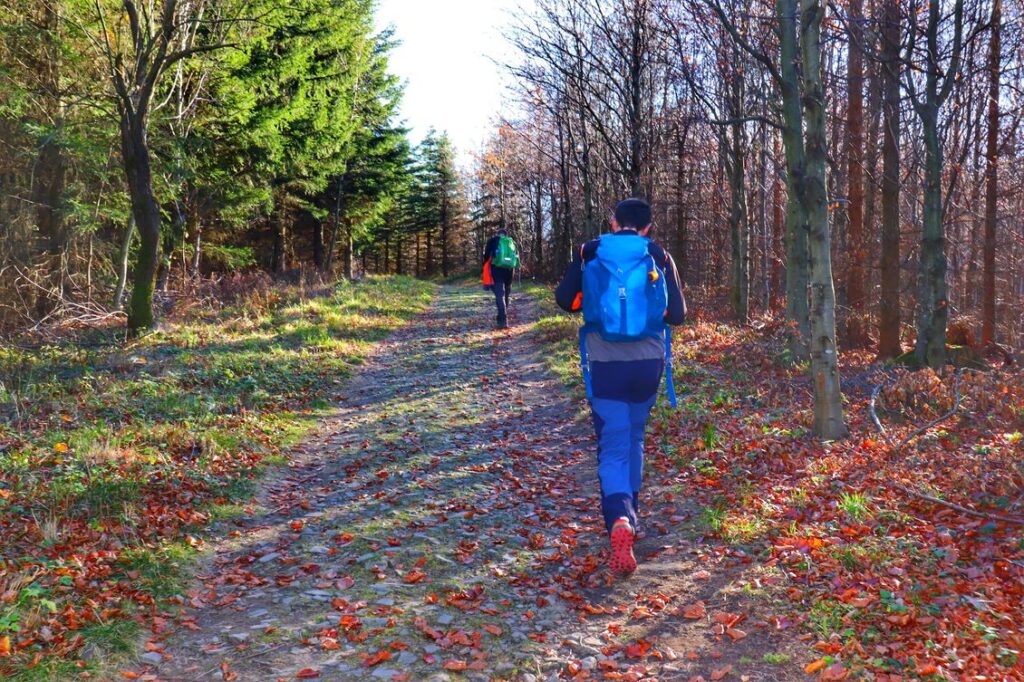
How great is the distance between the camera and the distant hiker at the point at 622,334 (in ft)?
15.4

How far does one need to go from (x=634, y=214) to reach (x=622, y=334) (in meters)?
0.87

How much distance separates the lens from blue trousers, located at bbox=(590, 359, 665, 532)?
4.79 metres

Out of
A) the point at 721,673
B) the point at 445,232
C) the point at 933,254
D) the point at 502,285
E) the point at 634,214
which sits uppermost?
the point at 445,232

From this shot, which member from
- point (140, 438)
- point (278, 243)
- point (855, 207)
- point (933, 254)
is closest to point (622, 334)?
point (140, 438)

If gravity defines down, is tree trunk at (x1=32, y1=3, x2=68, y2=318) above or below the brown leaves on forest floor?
above

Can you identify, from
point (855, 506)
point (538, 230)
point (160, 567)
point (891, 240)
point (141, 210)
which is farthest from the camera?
point (538, 230)

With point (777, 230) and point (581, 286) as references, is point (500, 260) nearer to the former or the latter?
point (581, 286)

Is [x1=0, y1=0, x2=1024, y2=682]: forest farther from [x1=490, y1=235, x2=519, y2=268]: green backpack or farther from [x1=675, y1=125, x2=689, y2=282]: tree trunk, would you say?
[x1=490, y1=235, x2=519, y2=268]: green backpack

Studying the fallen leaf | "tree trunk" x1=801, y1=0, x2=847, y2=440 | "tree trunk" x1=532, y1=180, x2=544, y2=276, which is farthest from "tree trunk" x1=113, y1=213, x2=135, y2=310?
"tree trunk" x1=532, y1=180, x2=544, y2=276

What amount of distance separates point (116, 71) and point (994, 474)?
43.9 ft

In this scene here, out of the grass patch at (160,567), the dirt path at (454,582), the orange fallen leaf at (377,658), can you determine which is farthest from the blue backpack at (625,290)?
the grass patch at (160,567)

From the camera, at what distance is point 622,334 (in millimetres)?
4680

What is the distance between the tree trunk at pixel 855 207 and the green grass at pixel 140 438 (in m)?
11.3

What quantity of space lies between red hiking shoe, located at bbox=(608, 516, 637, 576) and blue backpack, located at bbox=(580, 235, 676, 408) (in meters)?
1.23
